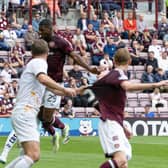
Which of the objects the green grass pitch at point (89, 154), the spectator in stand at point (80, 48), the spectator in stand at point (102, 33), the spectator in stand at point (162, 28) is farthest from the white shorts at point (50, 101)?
the spectator in stand at point (162, 28)

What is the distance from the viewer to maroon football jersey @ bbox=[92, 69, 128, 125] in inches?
453

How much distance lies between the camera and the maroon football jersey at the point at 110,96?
1150cm

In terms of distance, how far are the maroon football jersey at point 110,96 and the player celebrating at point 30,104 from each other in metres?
0.44

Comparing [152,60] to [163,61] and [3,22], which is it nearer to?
[163,61]

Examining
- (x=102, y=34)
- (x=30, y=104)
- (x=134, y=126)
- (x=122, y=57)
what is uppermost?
(x=122, y=57)

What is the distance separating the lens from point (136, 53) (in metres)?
31.5

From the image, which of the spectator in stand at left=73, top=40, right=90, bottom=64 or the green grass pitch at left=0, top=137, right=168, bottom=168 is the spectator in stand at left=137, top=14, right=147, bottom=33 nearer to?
the spectator in stand at left=73, top=40, right=90, bottom=64

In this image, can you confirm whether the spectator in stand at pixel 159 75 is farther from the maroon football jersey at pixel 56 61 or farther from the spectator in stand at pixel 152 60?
the maroon football jersey at pixel 56 61

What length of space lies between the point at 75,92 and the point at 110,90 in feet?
1.65

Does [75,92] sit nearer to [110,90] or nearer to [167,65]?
[110,90]

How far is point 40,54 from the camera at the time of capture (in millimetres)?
11766

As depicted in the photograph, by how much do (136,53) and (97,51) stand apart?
178cm

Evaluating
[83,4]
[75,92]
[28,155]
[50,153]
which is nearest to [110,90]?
[75,92]

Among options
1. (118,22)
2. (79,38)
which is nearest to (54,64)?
(79,38)
